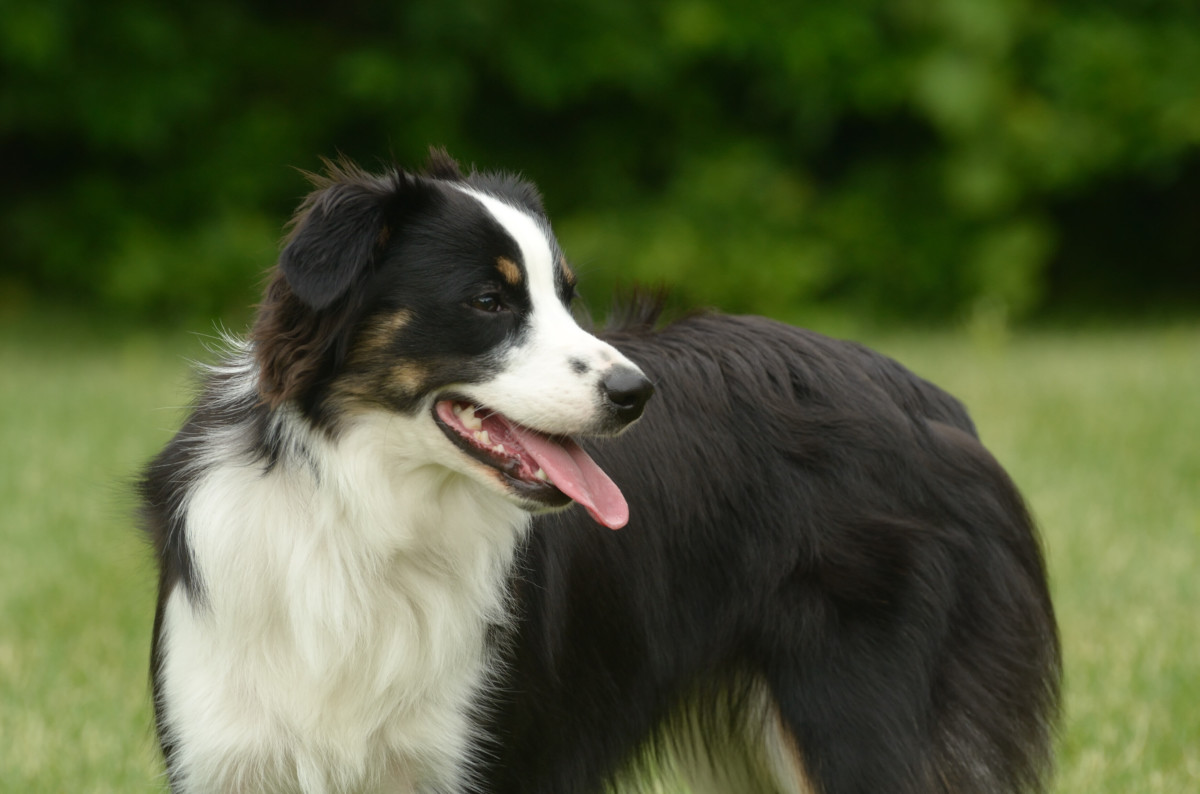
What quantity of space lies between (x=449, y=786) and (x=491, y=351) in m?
0.92

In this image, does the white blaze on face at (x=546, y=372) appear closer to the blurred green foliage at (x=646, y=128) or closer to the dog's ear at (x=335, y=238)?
the dog's ear at (x=335, y=238)

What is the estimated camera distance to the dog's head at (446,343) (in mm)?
2875

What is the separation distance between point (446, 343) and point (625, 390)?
0.39m

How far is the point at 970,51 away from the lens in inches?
495

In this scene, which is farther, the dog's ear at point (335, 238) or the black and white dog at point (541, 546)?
the black and white dog at point (541, 546)

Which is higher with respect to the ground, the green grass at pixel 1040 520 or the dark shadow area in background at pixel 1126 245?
the green grass at pixel 1040 520

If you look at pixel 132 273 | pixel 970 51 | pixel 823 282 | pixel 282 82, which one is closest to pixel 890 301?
pixel 823 282

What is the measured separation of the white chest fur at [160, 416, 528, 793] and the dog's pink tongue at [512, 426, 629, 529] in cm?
23

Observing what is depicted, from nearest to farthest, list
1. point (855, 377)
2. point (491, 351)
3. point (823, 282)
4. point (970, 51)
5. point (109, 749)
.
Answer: point (491, 351)
point (855, 377)
point (109, 749)
point (970, 51)
point (823, 282)

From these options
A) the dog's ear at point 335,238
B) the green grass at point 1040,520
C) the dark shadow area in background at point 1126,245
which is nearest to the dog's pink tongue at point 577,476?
the dog's ear at point 335,238

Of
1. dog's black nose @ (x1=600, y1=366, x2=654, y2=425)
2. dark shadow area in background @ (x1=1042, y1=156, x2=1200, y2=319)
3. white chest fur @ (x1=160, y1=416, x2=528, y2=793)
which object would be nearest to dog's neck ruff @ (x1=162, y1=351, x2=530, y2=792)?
white chest fur @ (x1=160, y1=416, x2=528, y2=793)

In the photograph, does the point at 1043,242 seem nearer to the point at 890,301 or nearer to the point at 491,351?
the point at 890,301

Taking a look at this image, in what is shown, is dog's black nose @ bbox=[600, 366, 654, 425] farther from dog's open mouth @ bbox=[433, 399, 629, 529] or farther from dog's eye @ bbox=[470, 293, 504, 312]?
dog's eye @ bbox=[470, 293, 504, 312]

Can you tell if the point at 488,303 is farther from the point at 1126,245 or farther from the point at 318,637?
the point at 1126,245
